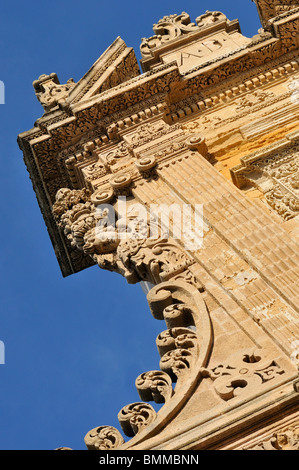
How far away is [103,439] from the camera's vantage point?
7.38 m

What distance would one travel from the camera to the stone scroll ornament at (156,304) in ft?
24.5

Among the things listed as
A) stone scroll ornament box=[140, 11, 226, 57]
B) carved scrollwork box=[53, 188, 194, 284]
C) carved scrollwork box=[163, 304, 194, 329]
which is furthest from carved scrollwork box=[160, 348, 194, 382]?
stone scroll ornament box=[140, 11, 226, 57]

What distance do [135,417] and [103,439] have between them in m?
0.35

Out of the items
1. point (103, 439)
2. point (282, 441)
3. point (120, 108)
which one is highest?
point (120, 108)

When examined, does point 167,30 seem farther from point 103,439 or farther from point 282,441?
point 282,441

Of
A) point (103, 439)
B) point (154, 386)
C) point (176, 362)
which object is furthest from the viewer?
point (176, 362)

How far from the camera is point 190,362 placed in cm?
793

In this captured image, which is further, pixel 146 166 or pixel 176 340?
pixel 146 166

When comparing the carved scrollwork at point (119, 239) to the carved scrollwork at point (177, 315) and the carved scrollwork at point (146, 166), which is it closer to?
the carved scrollwork at point (146, 166)

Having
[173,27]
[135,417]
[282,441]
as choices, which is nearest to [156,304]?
[135,417]

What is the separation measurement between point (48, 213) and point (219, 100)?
3.23m

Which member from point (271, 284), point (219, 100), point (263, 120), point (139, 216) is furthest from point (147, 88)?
point (271, 284)

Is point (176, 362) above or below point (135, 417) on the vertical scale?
above

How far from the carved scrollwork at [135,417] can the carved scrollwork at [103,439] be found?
0.14m
